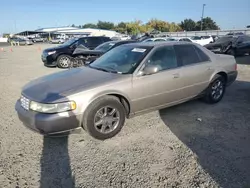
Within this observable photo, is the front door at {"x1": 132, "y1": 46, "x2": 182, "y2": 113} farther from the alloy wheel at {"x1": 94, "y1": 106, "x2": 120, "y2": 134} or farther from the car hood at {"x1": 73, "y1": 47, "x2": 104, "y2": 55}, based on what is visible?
the car hood at {"x1": 73, "y1": 47, "x2": 104, "y2": 55}

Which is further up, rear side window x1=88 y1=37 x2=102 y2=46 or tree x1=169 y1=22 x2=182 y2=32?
tree x1=169 y1=22 x2=182 y2=32

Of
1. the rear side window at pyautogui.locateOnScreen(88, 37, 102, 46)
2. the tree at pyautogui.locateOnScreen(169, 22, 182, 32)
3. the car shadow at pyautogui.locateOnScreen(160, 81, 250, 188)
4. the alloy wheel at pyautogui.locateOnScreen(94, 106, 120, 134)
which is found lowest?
the car shadow at pyautogui.locateOnScreen(160, 81, 250, 188)

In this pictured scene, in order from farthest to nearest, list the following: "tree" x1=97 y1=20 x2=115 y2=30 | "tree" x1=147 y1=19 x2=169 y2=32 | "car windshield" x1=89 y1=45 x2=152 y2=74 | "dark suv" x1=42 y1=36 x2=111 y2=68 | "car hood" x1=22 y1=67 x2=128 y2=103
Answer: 1. "tree" x1=97 y1=20 x2=115 y2=30
2. "tree" x1=147 y1=19 x2=169 y2=32
3. "dark suv" x1=42 y1=36 x2=111 y2=68
4. "car windshield" x1=89 y1=45 x2=152 y2=74
5. "car hood" x1=22 y1=67 x2=128 y2=103

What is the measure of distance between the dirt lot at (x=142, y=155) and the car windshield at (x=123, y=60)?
107cm

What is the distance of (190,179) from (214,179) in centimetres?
28

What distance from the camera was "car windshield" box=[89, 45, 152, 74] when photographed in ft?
13.2

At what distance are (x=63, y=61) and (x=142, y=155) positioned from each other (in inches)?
359

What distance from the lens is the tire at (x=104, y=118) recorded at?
11.3 feet

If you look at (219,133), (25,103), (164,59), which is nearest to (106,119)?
(25,103)

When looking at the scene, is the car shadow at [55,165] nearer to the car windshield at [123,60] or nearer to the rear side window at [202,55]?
the car windshield at [123,60]

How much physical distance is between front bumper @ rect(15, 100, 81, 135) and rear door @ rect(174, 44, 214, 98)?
2.28 meters

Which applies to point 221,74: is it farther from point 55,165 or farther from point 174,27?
point 174,27

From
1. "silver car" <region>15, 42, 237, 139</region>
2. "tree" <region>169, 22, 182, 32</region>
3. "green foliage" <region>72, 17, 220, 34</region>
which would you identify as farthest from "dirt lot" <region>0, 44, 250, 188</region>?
"tree" <region>169, 22, 182, 32</region>

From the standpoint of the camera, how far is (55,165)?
300 cm
